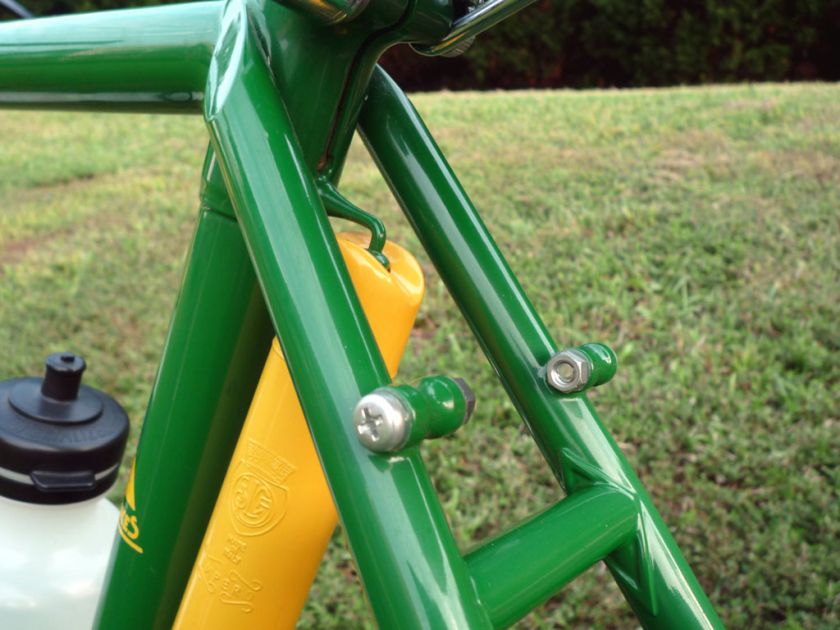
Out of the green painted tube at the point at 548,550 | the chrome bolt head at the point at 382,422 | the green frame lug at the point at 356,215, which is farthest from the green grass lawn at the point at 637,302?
the chrome bolt head at the point at 382,422

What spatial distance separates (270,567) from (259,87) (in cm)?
46

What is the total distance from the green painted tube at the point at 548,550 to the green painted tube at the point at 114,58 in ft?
1.79

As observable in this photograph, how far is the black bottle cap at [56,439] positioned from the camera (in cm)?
116

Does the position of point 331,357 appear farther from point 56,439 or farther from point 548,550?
point 56,439

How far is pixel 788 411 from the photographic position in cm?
240

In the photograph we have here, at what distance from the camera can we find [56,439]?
1166mm

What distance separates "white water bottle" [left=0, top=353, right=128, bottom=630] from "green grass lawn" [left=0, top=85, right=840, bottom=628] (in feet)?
2.82

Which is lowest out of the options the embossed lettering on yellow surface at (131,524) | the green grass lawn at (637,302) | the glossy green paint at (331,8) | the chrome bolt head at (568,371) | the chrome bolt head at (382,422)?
the green grass lawn at (637,302)

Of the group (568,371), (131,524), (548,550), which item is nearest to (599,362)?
(568,371)

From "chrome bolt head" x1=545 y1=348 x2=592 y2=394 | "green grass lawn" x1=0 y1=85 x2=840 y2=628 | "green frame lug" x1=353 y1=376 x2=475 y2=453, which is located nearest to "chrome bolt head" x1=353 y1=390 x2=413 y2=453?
"green frame lug" x1=353 y1=376 x2=475 y2=453

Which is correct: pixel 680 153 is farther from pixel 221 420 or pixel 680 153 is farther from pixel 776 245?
pixel 221 420

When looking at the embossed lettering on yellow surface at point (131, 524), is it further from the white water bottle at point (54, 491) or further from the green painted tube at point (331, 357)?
the green painted tube at point (331, 357)

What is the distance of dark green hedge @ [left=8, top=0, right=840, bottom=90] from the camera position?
329 inches

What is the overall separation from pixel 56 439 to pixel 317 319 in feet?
2.15
